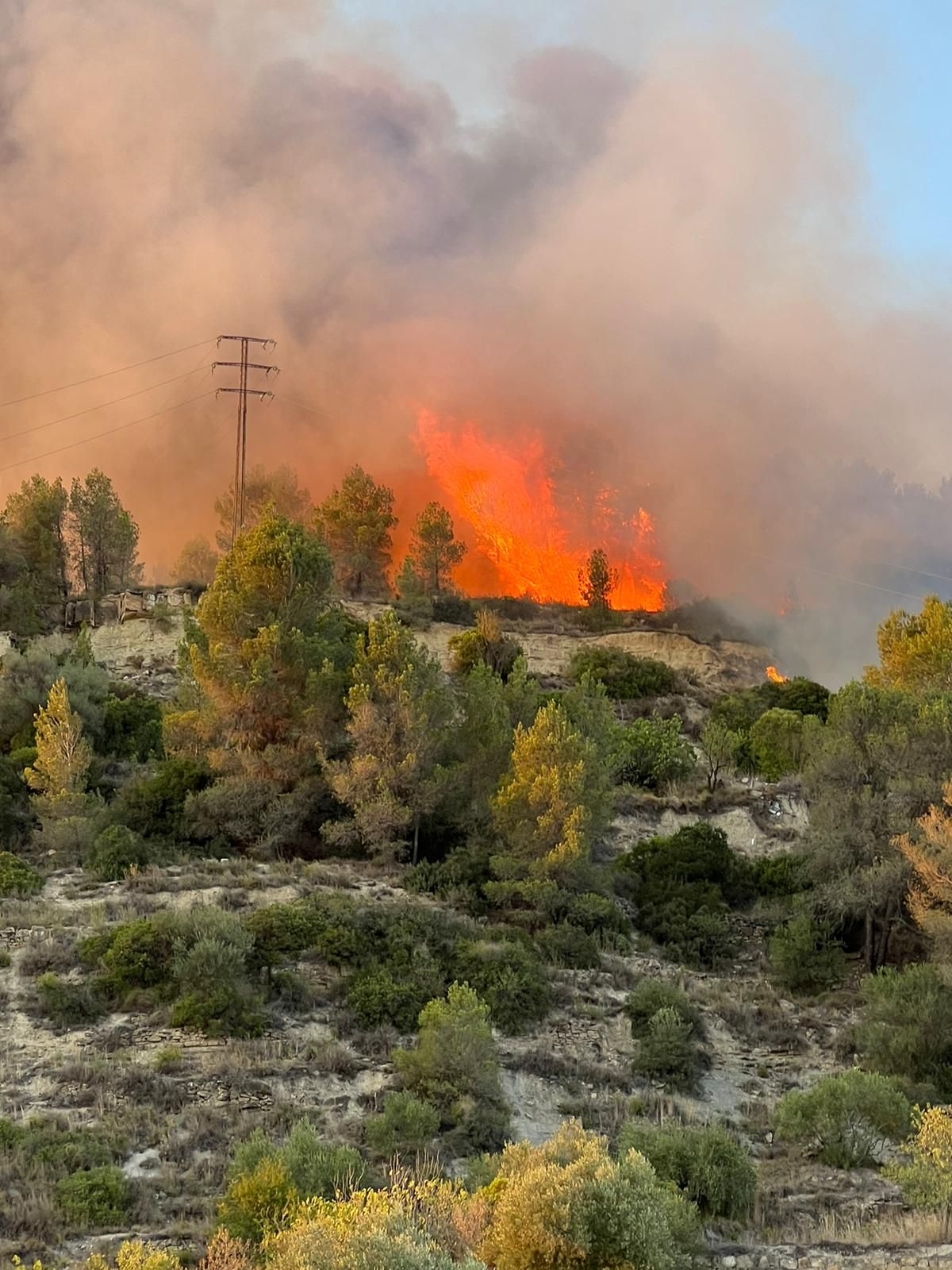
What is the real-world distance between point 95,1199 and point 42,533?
57.7 metres

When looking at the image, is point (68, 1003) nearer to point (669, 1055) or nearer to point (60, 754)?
point (669, 1055)

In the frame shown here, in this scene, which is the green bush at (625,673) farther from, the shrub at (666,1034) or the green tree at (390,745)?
the shrub at (666,1034)

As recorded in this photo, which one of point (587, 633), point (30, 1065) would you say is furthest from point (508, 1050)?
point (587, 633)

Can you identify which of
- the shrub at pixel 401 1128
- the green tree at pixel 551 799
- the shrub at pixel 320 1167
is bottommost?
the shrub at pixel 401 1128

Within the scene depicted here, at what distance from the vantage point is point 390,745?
1337 inches

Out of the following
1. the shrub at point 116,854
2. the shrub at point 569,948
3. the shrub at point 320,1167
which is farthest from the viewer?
the shrub at point 116,854

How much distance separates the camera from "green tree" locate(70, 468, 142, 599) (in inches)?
2709

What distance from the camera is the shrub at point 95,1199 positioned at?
48.0 feet

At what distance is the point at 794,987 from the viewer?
1181 inches

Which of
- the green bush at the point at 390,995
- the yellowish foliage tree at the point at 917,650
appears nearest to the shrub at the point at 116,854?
the green bush at the point at 390,995

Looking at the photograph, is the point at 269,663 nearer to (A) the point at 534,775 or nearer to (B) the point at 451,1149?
(A) the point at 534,775

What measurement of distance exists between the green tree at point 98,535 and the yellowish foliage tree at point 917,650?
44.8 meters

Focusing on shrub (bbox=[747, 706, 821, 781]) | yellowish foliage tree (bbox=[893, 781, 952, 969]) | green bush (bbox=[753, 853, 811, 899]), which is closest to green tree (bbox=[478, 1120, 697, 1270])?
yellowish foliage tree (bbox=[893, 781, 952, 969])

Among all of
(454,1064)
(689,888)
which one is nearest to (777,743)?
(689,888)
